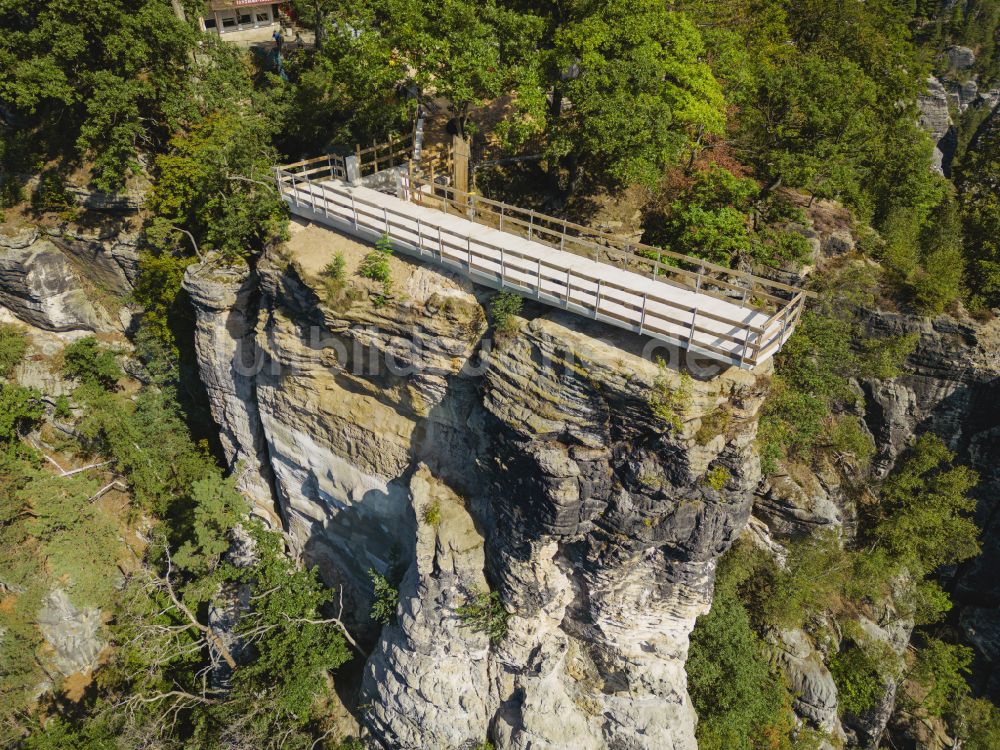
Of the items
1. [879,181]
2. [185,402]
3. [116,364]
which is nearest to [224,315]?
[185,402]

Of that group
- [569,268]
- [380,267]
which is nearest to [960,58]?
[569,268]

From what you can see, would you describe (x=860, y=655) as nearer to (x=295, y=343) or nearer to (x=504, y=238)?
(x=504, y=238)

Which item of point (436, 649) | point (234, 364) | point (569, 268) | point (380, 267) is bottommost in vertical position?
point (436, 649)

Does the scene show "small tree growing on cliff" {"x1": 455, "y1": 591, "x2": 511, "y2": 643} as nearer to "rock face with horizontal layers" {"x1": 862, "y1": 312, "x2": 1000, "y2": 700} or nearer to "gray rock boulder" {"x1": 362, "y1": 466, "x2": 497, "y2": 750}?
"gray rock boulder" {"x1": 362, "y1": 466, "x2": 497, "y2": 750}

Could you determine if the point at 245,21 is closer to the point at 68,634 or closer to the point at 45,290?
the point at 45,290

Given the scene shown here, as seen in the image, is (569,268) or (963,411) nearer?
(569,268)

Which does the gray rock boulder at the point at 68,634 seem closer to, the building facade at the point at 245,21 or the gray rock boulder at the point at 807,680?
the building facade at the point at 245,21

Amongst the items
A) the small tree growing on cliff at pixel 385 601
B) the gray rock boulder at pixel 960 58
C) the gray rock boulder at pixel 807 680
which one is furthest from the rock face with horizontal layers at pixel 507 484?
the gray rock boulder at pixel 960 58

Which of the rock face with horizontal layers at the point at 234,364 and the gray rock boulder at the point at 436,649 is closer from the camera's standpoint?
the gray rock boulder at the point at 436,649
